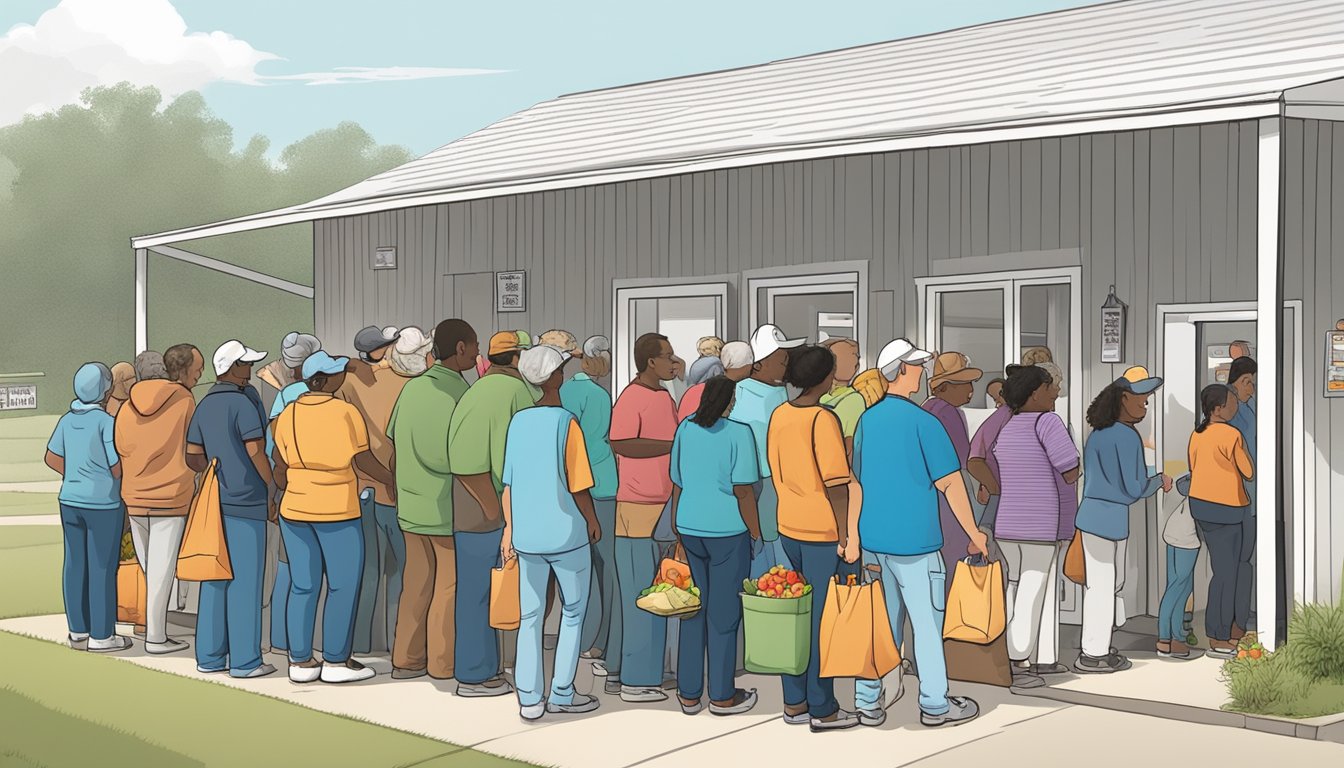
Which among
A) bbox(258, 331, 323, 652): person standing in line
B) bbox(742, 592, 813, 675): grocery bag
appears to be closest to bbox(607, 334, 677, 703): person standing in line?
bbox(742, 592, 813, 675): grocery bag

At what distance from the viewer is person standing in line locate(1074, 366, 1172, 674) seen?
27.7 feet

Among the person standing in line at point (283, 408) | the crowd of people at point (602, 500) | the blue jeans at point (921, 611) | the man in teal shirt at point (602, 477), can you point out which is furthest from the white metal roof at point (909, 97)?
the blue jeans at point (921, 611)

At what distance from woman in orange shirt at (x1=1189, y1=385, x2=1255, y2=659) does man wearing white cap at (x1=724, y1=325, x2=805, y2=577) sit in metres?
2.48

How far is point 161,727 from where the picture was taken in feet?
25.1

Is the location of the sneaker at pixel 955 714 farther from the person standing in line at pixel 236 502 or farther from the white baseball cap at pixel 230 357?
the white baseball cap at pixel 230 357

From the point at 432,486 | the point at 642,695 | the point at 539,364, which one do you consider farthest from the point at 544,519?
the point at 642,695

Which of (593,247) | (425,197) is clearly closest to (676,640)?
(425,197)

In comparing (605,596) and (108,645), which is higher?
(605,596)

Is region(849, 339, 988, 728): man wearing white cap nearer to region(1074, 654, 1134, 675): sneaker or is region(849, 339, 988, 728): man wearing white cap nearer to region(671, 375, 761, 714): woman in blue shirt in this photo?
region(671, 375, 761, 714): woman in blue shirt

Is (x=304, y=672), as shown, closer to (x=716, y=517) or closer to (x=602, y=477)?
(x=602, y=477)

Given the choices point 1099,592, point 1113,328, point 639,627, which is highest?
point 1113,328

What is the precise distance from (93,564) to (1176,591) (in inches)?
258

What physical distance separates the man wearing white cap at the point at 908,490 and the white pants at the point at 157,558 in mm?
4385

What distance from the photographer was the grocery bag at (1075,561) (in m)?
8.82
